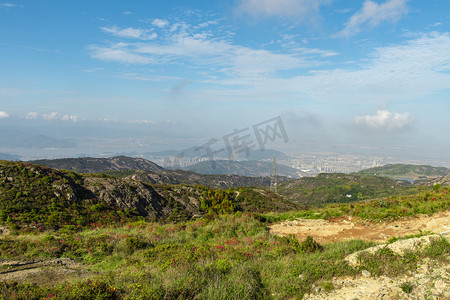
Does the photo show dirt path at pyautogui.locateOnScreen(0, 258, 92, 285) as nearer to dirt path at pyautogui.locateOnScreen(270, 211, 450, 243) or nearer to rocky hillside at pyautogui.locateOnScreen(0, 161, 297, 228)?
dirt path at pyautogui.locateOnScreen(270, 211, 450, 243)

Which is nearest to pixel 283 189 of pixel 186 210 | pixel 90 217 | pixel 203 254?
pixel 186 210

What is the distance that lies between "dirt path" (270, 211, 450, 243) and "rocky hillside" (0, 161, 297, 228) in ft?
38.5

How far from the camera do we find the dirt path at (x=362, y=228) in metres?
11.1

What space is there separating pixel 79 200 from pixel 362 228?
28.8 m

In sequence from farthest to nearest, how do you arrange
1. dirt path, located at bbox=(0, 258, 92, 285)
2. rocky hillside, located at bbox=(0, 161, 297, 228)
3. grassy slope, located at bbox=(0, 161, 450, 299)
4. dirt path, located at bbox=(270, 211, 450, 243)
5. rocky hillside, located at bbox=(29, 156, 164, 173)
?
rocky hillside, located at bbox=(29, 156, 164, 173), rocky hillside, located at bbox=(0, 161, 297, 228), dirt path, located at bbox=(270, 211, 450, 243), dirt path, located at bbox=(0, 258, 92, 285), grassy slope, located at bbox=(0, 161, 450, 299)

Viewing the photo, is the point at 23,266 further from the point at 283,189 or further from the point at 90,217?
the point at 283,189

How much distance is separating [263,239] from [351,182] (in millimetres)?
169397

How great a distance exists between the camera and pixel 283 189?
147125 millimetres

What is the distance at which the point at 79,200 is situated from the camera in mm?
26406

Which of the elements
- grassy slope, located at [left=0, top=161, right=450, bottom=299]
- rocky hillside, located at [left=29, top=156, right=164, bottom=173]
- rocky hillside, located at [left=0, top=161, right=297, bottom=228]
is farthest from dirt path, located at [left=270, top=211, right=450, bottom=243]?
rocky hillside, located at [left=29, top=156, right=164, bottom=173]

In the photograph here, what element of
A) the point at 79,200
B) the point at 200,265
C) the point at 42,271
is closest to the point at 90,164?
the point at 79,200

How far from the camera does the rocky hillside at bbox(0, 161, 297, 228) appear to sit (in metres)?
20.7

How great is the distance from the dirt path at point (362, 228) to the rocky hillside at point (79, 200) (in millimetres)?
11735

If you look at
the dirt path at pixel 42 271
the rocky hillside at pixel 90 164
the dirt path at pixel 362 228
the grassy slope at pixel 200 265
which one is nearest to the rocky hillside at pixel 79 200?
the grassy slope at pixel 200 265
